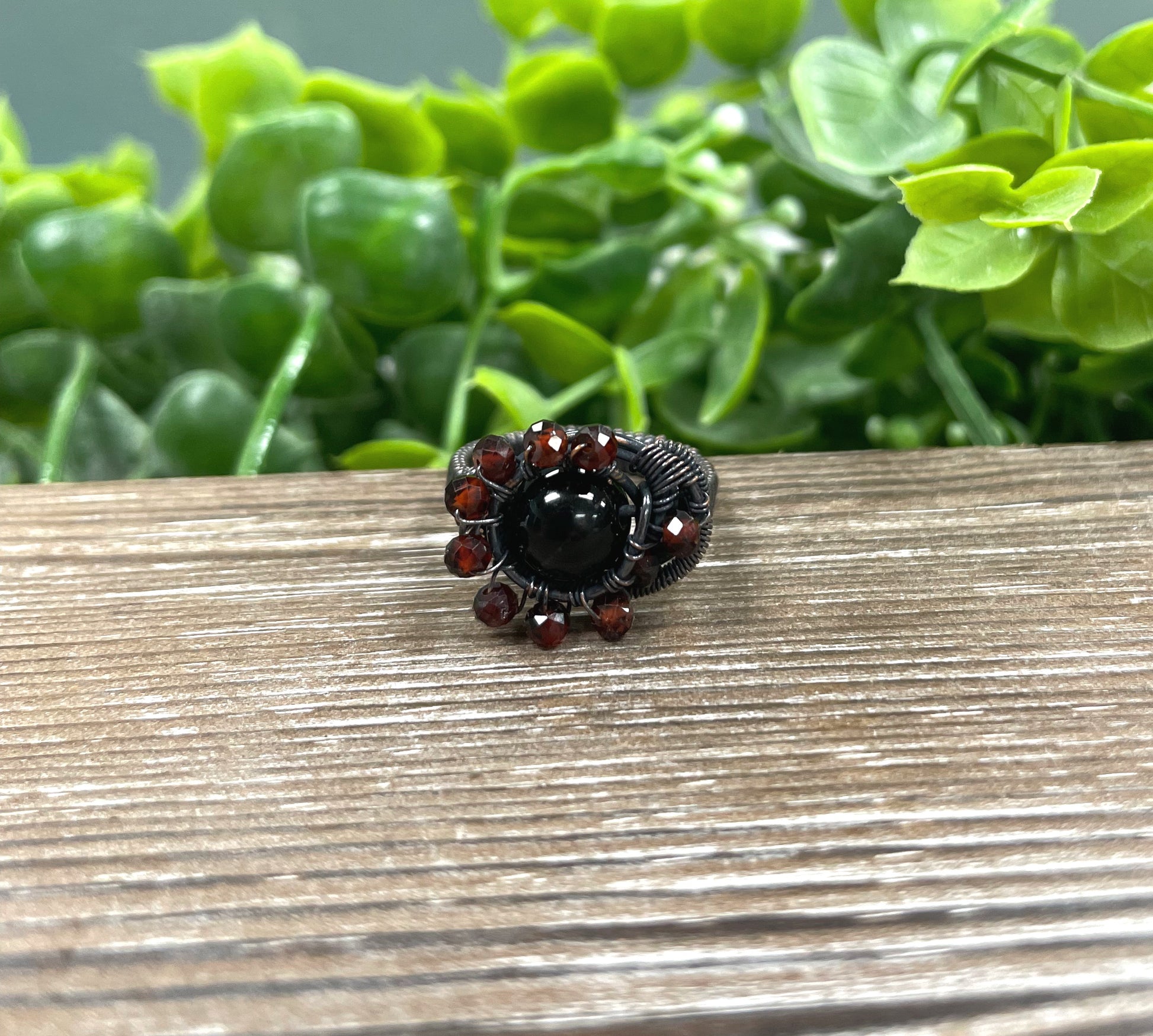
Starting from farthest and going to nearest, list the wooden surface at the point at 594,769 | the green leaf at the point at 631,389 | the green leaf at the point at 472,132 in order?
the green leaf at the point at 472,132, the green leaf at the point at 631,389, the wooden surface at the point at 594,769

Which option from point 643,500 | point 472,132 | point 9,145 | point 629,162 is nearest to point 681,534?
point 643,500

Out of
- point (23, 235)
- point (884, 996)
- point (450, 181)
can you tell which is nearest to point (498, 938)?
point (884, 996)

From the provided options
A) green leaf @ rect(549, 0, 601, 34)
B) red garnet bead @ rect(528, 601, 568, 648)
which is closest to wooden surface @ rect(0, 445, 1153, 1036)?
red garnet bead @ rect(528, 601, 568, 648)

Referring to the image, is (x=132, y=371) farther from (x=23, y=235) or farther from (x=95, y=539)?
(x=95, y=539)

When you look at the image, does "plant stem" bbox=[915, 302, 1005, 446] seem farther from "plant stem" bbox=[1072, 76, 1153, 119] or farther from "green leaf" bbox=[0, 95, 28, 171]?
"green leaf" bbox=[0, 95, 28, 171]

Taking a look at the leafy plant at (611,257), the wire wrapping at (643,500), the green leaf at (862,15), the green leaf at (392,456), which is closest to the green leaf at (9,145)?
the leafy plant at (611,257)

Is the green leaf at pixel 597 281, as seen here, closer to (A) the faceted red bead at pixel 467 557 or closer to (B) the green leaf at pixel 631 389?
(B) the green leaf at pixel 631 389
